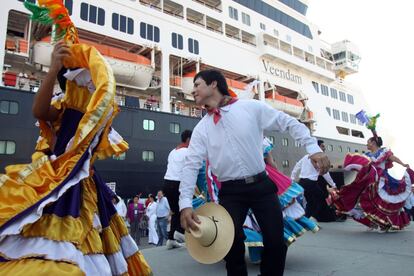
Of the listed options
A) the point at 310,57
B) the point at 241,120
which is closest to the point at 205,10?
the point at 310,57

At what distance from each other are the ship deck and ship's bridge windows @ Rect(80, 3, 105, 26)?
34.8 feet

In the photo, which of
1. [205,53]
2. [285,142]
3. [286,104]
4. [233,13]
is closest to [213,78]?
[205,53]

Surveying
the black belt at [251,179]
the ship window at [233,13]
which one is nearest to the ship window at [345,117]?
the ship window at [233,13]

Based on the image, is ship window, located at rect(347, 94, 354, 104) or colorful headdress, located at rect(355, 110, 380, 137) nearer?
colorful headdress, located at rect(355, 110, 380, 137)

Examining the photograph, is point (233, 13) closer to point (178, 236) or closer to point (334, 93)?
point (334, 93)

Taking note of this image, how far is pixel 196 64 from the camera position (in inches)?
591

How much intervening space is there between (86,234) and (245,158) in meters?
0.99

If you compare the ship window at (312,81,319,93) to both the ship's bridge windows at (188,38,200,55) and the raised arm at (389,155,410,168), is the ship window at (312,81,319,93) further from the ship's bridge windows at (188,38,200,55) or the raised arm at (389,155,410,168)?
the raised arm at (389,155,410,168)

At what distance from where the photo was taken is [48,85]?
172 cm

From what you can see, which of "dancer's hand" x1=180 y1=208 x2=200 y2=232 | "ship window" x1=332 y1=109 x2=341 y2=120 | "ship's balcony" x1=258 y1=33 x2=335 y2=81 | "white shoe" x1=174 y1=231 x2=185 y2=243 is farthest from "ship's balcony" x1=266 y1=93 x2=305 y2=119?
"dancer's hand" x1=180 y1=208 x2=200 y2=232

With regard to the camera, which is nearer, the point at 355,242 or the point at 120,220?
the point at 120,220

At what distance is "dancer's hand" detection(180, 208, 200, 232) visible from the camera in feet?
5.93

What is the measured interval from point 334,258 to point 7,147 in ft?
30.3

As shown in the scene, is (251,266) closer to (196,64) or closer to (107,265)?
(107,265)
